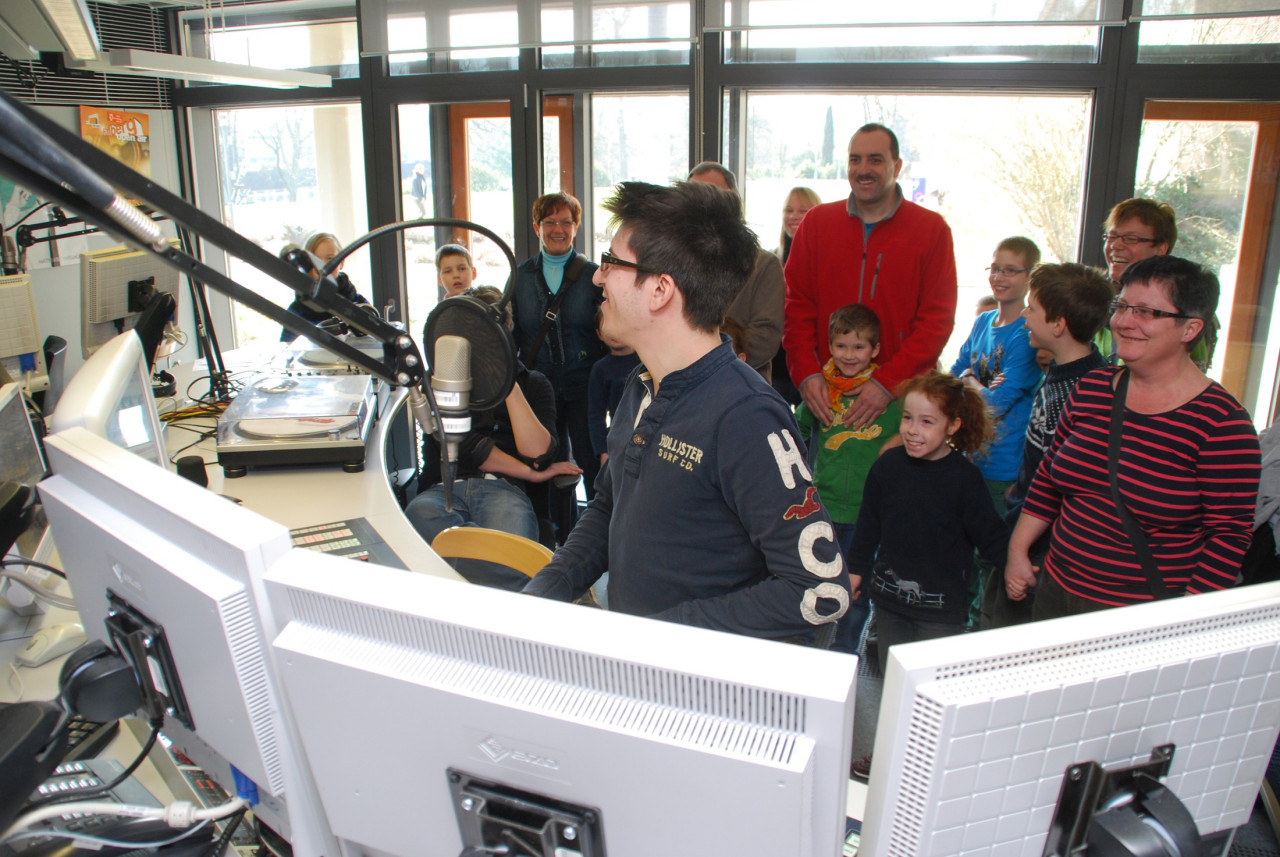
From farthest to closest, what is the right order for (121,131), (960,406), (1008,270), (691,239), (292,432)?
(121,131)
(1008,270)
(292,432)
(960,406)
(691,239)

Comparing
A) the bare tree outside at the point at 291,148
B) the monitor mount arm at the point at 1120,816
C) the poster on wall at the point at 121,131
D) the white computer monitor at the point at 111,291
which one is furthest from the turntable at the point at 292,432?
the poster on wall at the point at 121,131

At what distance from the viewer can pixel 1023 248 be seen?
305cm

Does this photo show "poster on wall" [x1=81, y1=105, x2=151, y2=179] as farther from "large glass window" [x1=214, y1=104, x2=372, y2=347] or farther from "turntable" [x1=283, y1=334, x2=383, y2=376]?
"turntable" [x1=283, y1=334, x2=383, y2=376]

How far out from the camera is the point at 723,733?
64 centimetres

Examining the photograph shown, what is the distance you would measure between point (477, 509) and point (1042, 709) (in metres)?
2.17

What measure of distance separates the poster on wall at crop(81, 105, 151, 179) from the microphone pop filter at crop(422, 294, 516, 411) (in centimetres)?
527

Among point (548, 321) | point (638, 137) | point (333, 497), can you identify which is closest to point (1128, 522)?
point (333, 497)

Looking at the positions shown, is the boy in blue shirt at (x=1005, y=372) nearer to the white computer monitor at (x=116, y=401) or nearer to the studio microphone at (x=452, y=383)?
the studio microphone at (x=452, y=383)

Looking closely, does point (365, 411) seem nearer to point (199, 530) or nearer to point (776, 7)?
point (199, 530)

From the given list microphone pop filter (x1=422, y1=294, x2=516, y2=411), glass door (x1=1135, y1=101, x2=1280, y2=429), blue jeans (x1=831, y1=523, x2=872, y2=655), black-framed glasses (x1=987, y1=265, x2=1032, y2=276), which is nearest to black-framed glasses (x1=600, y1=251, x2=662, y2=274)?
microphone pop filter (x1=422, y1=294, x2=516, y2=411)

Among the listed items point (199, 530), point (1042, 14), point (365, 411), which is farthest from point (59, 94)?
point (199, 530)

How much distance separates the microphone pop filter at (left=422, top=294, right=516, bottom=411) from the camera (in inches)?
44.4

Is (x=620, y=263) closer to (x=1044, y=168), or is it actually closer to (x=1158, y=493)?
(x=1158, y=493)

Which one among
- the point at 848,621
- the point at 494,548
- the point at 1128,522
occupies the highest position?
the point at 1128,522
